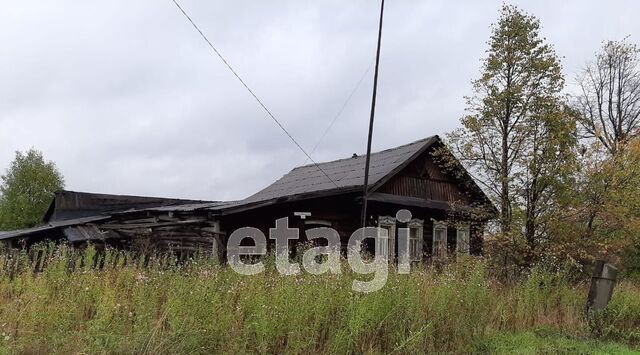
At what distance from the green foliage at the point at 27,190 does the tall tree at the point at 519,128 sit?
115ft

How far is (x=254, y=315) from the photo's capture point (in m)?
5.51

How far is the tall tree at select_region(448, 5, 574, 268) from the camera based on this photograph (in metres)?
11.1

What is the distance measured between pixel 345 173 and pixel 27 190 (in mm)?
31226

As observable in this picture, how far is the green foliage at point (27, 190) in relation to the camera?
3844cm

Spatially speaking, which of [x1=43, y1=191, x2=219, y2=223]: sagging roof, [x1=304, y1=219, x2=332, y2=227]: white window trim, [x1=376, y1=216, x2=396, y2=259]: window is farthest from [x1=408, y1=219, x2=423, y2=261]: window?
[x1=43, y1=191, x2=219, y2=223]: sagging roof

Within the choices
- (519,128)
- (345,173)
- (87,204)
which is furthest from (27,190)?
(519,128)

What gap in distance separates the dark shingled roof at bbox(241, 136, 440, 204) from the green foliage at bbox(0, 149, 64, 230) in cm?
2525

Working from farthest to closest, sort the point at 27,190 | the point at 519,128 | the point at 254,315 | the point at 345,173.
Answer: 1. the point at 27,190
2. the point at 345,173
3. the point at 519,128
4. the point at 254,315

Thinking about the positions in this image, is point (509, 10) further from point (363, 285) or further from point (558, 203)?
point (363, 285)

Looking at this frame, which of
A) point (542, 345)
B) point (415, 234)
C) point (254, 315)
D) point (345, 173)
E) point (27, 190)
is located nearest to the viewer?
point (254, 315)

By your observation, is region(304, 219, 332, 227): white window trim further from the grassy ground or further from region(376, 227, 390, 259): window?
the grassy ground

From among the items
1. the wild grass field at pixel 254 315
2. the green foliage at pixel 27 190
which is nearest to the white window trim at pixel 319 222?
the wild grass field at pixel 254 315

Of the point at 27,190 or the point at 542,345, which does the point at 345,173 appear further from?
the point at 27,190

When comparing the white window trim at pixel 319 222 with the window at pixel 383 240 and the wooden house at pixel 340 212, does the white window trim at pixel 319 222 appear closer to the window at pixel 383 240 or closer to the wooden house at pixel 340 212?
the wooden house at pixel 340 212
